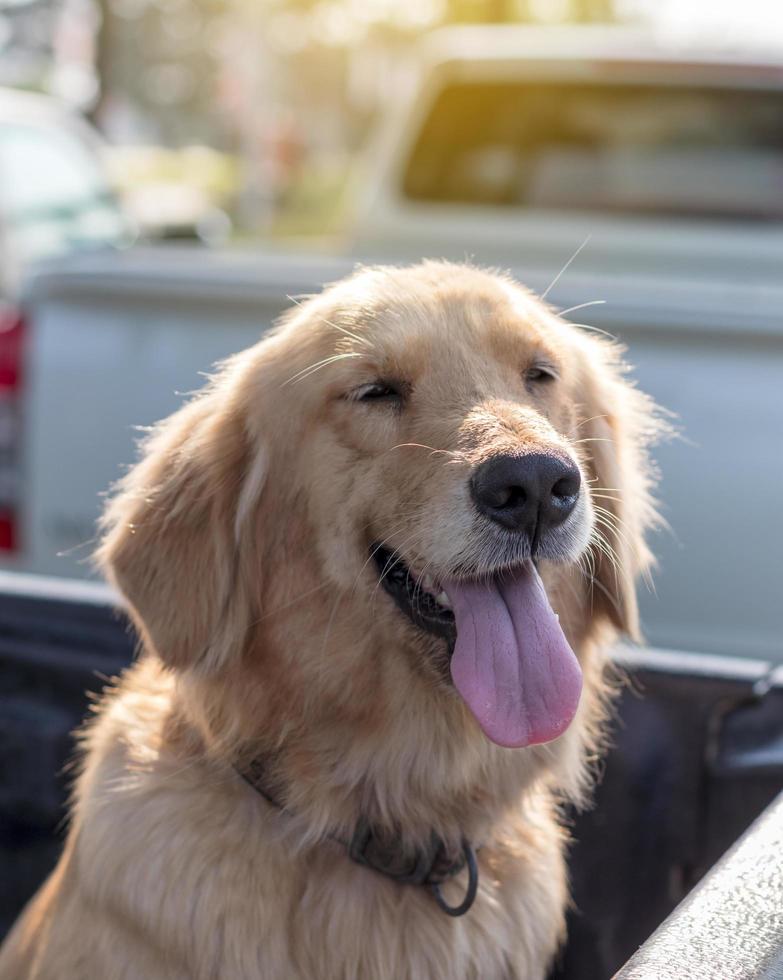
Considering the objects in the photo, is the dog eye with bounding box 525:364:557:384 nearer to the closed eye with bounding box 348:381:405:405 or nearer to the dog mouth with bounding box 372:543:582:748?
the closed eye with bounding box 348:381:405:405

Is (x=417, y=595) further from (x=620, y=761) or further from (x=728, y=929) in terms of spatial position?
(x=728, y=929)

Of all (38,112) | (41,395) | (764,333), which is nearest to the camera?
(764,333)

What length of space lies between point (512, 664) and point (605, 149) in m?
4.27

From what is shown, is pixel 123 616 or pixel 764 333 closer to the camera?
pixel 123 616

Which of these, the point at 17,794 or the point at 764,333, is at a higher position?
the point at 764,333

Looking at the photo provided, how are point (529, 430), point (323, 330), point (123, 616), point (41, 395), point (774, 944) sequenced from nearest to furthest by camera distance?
1. point (774, 944)
2. point (529, 430)
3. point (323, 330)
4. point (123, 616)
5. point (41, 395)

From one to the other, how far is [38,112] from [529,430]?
31.2 feet

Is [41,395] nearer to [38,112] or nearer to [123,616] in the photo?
[123,616]

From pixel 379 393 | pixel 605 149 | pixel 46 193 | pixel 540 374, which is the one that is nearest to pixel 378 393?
pixel 379 393

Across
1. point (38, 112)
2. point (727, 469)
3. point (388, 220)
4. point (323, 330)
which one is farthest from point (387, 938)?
point (38, 112)

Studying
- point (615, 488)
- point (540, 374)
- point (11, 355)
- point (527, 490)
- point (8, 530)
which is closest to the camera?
point (527, 490)

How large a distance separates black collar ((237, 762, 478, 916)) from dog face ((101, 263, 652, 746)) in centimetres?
23

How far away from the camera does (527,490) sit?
2.34 meters

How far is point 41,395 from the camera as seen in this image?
3.90 meters
